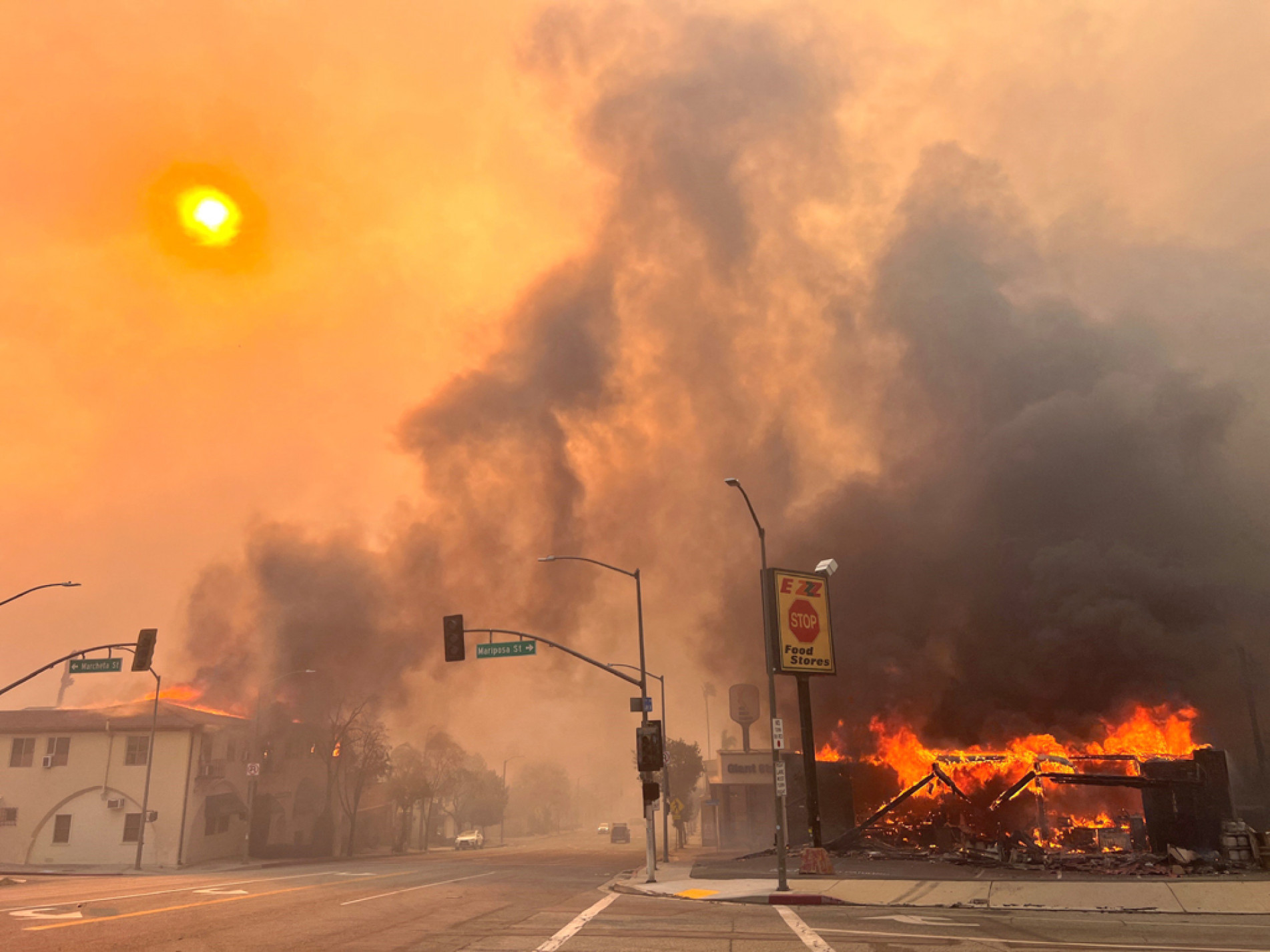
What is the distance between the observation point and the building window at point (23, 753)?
1969 inches

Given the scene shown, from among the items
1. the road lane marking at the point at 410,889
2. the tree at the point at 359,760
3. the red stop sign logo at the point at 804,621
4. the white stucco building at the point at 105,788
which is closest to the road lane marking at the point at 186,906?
the road lane marking at the point at 410,889

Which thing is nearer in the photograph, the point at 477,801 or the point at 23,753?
the point at 23,753

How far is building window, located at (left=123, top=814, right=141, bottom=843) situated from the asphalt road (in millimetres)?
31822

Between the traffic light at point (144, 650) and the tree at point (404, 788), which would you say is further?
the tree at point (404, 788)

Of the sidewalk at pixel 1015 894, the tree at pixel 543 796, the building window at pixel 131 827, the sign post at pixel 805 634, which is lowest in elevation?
the tree at pixel 543 796

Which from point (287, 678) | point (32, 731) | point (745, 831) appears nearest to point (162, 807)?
point (32, 731)

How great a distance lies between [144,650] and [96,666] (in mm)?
3936

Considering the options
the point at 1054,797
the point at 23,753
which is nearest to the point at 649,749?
the point at 1054,797

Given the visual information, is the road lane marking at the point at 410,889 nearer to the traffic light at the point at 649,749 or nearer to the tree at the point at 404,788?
the traffic light at the point at 649,749

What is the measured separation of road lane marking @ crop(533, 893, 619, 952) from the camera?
11266mm

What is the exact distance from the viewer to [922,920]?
14.4m

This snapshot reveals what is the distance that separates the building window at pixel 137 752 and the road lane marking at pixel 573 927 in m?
41.4

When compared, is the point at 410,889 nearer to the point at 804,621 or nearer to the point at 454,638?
the point at 454,638

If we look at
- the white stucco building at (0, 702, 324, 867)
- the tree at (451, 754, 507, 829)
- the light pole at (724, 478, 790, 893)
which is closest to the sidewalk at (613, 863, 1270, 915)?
the light pole at (724, 478, 790, 893)
